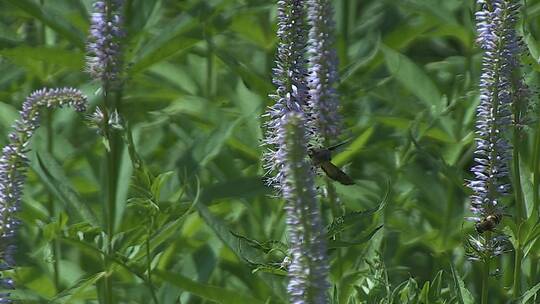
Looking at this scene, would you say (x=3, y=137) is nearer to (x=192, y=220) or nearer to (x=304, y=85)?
(x=192, y=220)

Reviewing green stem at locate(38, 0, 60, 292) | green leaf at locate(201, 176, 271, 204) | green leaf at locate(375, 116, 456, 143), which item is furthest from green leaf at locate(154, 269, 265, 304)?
green leaf at locate(375, 116, 456, 143)

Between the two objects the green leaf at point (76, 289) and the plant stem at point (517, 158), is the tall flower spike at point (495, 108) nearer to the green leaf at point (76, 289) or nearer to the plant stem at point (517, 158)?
the plant stem at point (517, 158)

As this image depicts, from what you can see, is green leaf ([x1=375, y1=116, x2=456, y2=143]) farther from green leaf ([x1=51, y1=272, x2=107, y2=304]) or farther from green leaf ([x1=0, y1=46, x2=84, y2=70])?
green leaf ([x1=51, y1=272, x2=107, y2=304])

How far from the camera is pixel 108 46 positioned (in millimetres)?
3801

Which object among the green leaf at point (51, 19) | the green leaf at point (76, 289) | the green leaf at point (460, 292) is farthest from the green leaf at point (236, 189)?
the green leaf at point (460, 292)

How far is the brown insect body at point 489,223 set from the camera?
3283mm

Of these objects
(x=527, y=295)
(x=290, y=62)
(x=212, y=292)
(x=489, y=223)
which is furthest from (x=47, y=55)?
(x=527, y=295)

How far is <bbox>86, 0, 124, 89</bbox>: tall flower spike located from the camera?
380 centimetres

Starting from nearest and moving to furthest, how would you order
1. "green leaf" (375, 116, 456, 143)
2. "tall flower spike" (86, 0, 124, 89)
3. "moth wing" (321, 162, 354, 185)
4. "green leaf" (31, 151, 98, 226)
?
"moth wing" (321, 162, 354, 185), "tall flower spike" (86, 0, 124, 89), "green leaf" (31, 151, 98, 226), "green leaf" (375, 116, 456, 143)

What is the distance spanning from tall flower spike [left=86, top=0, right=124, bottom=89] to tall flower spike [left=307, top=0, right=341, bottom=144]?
0.65 m

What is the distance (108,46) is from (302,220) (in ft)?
5.41

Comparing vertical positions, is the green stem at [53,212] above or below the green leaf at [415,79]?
below

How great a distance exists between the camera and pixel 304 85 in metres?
3.10

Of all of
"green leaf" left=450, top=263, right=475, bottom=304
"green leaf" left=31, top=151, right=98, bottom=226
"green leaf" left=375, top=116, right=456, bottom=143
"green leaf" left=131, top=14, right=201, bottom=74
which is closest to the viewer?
"green leaf" left=450, top=263, right=475, bottom=304
